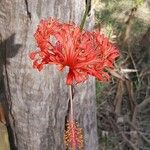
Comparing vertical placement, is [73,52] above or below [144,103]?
above

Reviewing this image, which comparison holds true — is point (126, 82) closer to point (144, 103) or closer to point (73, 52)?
point (144, 103)

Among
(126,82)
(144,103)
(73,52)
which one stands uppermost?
(73,52)

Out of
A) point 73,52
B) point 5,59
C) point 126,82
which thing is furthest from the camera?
point 126,82

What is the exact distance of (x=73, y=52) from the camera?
44.4 inches

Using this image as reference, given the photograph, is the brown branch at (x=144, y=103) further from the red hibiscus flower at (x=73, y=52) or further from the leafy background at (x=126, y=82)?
the red hibiscus flower at (x=73, y=52)

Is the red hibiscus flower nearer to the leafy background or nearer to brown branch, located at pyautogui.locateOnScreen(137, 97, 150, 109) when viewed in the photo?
the leafy background

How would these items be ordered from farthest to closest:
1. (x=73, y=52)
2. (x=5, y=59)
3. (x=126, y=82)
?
(x=126, y=82)
(x=5, y=59)
(x=73, y=52)

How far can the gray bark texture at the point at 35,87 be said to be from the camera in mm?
1575

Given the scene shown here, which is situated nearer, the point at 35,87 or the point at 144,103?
the point at 35,87

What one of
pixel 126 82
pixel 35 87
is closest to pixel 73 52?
pixel 35 87

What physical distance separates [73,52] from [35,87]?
65 centimetres

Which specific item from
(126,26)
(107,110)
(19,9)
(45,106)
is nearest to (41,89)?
(45,106)

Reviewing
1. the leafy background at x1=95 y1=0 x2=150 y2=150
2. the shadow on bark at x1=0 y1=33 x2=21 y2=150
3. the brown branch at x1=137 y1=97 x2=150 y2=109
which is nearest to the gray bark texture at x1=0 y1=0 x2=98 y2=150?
the shadow on bark at x1=0 y1=33 x2=21 y2=150

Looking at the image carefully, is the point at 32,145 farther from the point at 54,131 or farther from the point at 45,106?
the point at 45,106
